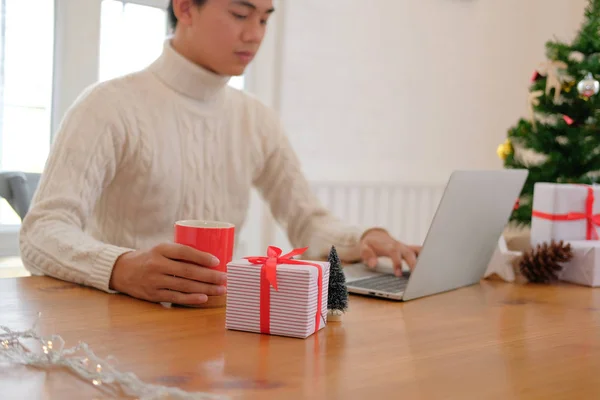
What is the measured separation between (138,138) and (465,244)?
696 mm

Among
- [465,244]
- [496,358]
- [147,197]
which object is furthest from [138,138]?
[496,358]

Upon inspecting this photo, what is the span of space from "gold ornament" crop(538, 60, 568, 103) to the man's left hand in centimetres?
62

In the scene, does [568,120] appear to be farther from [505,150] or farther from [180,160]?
[180,160]

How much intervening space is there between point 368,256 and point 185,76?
0.56 meters

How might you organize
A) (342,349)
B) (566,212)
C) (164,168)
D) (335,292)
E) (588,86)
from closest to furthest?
(342,349)
(335,292)
(566,212)
(164,168)
(588,86)

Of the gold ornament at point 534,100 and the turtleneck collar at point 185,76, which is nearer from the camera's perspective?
the turtleneck collar at point 185,76

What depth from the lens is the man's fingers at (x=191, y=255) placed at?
3.30ft

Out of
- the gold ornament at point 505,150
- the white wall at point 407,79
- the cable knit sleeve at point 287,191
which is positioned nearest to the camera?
the cable knit sleeve at point 287,191

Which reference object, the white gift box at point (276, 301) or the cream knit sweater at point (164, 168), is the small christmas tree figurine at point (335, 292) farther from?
the cream knit sweater at point (164, 168)

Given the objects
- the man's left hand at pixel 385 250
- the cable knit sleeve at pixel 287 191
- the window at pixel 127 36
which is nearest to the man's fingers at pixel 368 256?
the man's left hand at pixel 385 250

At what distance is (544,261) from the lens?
140cm

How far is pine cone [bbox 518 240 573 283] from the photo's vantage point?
4.59 ft

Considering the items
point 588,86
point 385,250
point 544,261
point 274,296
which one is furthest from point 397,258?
point 588,86

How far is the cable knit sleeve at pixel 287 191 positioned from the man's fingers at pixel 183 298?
0.66 metres
